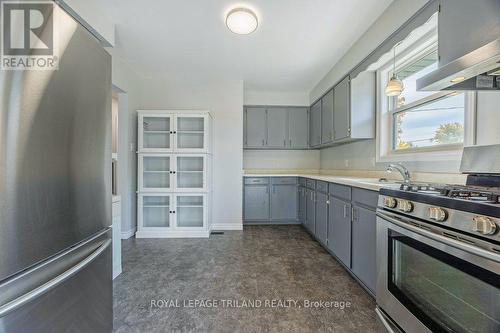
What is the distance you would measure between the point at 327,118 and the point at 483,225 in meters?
3.07

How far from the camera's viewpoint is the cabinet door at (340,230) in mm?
2283

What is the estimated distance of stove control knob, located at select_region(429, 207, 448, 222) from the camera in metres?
1.00

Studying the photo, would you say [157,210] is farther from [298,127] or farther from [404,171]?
[404,171]

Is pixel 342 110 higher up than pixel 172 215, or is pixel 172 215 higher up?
pixel 342 110

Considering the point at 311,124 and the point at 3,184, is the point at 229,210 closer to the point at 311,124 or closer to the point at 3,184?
the point at 311,124

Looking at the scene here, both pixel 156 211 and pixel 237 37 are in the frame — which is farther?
pixel 156 211

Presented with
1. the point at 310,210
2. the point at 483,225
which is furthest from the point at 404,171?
Answer: the point at 310,210

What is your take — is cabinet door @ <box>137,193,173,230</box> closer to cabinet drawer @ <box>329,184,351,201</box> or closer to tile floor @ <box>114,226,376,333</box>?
tile floor @ <box>114,226,376,333</box>

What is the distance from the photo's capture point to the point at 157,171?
3.64 metres

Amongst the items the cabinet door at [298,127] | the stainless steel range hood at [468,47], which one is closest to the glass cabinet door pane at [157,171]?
the cabinet door at [298,127]

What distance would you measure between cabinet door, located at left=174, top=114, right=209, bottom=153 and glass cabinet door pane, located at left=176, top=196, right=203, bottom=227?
80 centimetres

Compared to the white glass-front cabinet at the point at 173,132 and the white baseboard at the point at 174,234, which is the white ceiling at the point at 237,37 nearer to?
the white glass-front cabinet at the point at 173,132

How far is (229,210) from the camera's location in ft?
13.2

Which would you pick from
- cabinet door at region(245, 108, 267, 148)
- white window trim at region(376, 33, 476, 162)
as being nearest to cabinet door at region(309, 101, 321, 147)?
cabinet door at region(245, 108, 267, 148)
